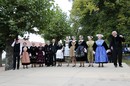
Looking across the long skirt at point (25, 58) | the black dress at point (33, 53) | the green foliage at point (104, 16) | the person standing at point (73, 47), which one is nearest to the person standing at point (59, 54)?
the person standing at point (73, 47)

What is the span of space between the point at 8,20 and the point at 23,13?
0.96 m

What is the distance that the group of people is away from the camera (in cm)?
1845

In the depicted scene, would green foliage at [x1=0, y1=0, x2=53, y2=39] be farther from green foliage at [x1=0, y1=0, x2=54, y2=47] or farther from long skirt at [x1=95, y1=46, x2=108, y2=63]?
long skirt at [x1=95, y1=46, x2=108, y2=63]

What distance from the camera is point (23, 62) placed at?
19.8 meters

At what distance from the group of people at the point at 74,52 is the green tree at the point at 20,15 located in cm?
103

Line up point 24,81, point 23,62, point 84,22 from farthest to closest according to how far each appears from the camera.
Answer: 1. point 84,22
2. point 23,62
3. point 24,81

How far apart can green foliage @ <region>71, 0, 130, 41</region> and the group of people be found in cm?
1834

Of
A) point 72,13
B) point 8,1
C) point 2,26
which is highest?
point 72,13

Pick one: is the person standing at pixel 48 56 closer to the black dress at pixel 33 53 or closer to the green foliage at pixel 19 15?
the black dress at pixel 33 53

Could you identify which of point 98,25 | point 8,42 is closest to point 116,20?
point 98,25

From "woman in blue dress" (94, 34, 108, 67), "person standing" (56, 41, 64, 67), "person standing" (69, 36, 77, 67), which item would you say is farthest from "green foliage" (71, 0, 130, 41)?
"woman in blue dress" (94, 34, 108, 67)

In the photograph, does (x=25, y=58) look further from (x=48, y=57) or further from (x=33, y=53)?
(x=48, y=57)

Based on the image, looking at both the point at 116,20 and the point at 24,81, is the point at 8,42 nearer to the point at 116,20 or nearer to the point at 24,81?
the point at 24,81

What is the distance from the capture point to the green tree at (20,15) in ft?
66.5
